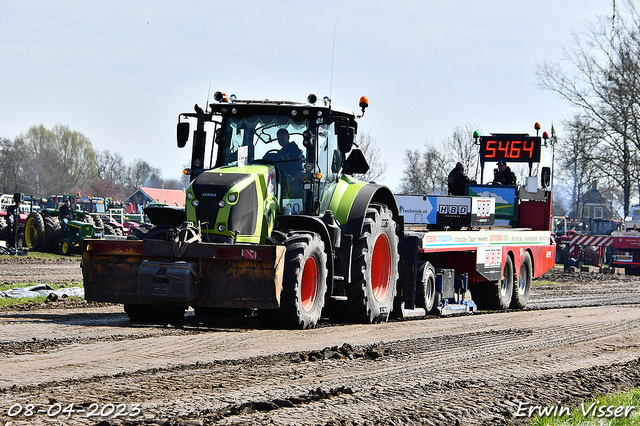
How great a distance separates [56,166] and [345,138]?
8803 cm

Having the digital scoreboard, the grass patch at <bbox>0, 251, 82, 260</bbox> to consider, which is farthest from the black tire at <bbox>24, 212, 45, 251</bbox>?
the digital scoreboard

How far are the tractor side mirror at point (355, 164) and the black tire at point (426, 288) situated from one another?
6.16 feet

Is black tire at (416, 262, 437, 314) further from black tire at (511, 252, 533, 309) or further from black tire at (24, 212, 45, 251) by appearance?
black tire at (24, 212, 45, 251)

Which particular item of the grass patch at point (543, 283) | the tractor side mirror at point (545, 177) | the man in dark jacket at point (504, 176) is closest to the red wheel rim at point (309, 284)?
the man in dark jacket at point (504, 176)

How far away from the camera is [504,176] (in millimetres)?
17516

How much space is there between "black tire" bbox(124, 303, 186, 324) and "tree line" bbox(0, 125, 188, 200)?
269 feet

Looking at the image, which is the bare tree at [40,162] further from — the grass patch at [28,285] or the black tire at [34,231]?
the grass patch at [28,285]

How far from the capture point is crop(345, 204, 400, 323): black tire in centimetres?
1041

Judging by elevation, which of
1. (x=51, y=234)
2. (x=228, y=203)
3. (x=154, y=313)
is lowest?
(x=154, y=313)

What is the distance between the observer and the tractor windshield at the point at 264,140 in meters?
10.4

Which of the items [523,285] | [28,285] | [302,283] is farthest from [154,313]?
[523,285]

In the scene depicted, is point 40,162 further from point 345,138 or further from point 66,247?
point 345,138

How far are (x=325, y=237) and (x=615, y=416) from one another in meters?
4.91

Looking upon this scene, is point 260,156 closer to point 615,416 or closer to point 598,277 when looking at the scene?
point 615,416
